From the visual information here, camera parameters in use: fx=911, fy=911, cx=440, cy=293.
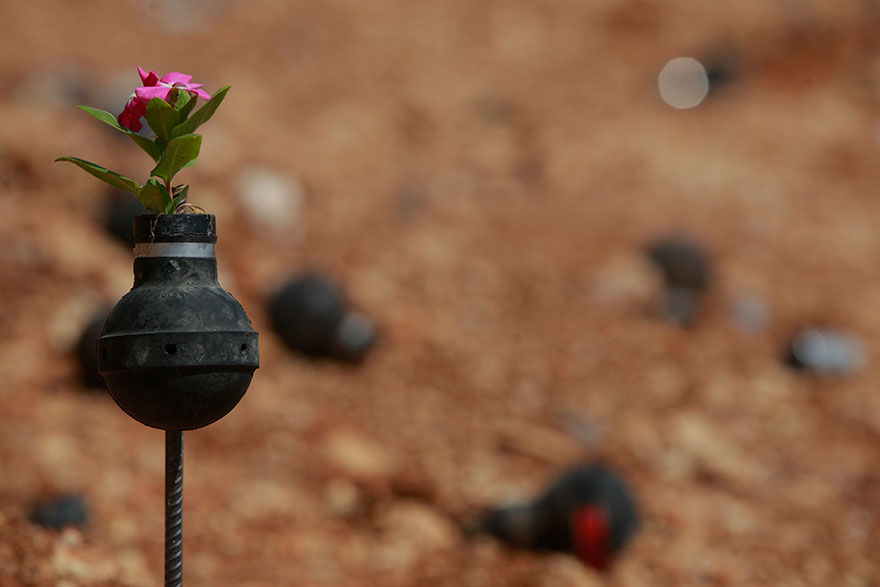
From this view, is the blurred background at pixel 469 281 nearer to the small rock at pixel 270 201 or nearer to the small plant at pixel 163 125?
the small rock at pixel 270 201

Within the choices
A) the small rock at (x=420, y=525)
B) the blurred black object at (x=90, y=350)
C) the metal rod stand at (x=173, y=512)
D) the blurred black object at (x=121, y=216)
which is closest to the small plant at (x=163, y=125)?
the metal rod stand at (x=173, y=512)

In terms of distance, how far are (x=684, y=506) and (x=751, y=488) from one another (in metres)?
0.75

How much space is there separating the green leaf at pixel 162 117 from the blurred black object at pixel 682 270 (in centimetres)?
708

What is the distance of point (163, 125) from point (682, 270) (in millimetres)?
7415

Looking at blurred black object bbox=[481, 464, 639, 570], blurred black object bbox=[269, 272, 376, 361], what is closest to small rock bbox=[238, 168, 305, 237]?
blurred black object bbox=[269, 272, 376, 361]

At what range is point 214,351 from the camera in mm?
2592

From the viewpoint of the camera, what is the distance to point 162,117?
2.68m

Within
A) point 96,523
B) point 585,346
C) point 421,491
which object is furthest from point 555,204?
point 96,523

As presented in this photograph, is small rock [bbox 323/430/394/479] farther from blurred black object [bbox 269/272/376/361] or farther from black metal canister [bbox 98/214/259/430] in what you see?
black metal canister [bbox 98/214/259/430]

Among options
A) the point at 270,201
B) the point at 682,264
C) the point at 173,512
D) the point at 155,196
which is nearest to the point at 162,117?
the point at 155,196

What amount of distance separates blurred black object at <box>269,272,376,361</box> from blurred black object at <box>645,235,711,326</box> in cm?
332

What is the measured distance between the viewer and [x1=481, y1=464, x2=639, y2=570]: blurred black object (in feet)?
17.7

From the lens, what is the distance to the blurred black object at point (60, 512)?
491 centimetres

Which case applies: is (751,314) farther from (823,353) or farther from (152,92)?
(152,92)
